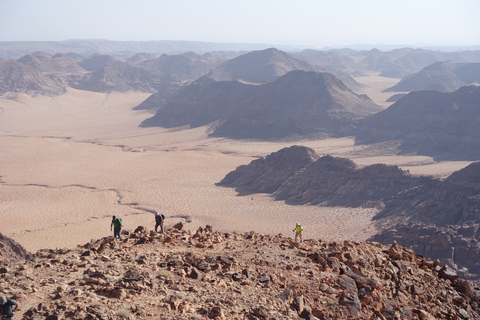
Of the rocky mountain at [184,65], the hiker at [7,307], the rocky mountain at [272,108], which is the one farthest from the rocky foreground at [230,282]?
the rocky mountain at [184,65]

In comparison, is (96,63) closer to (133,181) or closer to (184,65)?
(184,65)

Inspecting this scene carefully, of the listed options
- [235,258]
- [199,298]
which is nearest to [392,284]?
[235,258]

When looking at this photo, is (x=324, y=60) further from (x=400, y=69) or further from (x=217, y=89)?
(x=217, y=89)

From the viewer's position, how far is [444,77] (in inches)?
4444

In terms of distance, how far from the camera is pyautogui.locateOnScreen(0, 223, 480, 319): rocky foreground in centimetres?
821

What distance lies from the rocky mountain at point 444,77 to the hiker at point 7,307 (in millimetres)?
111062

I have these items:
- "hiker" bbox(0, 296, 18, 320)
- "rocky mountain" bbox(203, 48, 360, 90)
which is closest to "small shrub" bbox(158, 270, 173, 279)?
"hiker" bbox(0, 296, 18, 320)

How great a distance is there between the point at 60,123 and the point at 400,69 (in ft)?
412

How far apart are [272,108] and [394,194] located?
1622 inches

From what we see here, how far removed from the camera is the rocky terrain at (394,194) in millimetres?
22141

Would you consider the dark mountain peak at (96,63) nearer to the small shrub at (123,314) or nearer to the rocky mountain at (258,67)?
the rocky mountain at (258,67)

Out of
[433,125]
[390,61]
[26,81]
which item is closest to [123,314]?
[433,125]

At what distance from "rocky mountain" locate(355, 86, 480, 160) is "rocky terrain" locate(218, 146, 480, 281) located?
19.8 metres

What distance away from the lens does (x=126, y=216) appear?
30.1 metres
